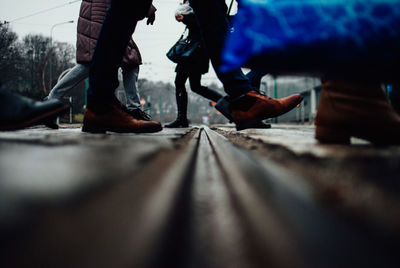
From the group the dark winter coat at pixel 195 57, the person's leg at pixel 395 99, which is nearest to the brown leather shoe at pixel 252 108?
the dark winter coat at pixel 195 57

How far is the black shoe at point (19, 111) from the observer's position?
0.81m

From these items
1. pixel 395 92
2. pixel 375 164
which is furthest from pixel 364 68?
pixel 395 92

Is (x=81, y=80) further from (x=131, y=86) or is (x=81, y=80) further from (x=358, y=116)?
(x=358, y=116)

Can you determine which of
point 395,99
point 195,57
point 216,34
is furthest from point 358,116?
point 395,99

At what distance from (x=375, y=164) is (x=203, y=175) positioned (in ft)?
0.81

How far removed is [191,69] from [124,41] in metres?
1.94

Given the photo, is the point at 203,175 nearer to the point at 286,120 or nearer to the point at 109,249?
the point at 109,249

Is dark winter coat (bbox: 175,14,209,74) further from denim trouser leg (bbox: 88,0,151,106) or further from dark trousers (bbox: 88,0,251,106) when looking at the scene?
denim trouser leg (bbox: 88,0,151,106)

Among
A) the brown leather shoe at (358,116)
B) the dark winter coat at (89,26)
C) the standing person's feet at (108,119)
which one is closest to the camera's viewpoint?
the brown leather shoe at (358,116)

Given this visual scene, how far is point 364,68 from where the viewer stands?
0.63 m

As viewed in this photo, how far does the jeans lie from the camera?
2.60 m

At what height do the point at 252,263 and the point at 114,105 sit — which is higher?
the point at 114,105

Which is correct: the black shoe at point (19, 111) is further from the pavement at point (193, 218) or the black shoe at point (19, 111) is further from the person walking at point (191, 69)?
the person walking at point (191, 69)

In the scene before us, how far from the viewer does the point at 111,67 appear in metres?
1.19
